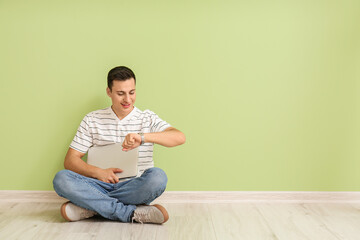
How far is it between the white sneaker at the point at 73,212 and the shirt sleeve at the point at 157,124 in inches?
20.8

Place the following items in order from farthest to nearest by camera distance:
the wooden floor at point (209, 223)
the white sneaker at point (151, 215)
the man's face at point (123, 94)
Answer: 1. the man's face at point (123, 94)
2. the white sneaker at point (151, 215)
3. the wooden floor at point (209, 223)

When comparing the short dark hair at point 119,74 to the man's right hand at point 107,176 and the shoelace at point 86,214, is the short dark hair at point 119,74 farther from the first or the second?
the shoelace at point 86,214

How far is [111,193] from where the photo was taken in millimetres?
2074

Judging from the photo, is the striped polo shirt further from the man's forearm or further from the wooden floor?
the wooden floor

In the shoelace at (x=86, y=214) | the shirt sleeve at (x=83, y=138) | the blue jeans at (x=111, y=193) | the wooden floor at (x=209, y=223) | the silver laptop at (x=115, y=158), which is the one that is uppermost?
the shirt sleeve at (x=83, y=138)

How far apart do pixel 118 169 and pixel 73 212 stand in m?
0.30

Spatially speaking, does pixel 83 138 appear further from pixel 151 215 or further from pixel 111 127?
pixel 151 215

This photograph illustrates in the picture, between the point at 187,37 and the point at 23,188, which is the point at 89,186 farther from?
the point at 187,37

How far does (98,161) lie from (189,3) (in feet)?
3.24

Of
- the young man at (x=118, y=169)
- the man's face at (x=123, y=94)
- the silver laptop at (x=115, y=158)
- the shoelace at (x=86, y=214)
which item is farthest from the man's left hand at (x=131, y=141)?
the shoelace at (x=86, y=214)

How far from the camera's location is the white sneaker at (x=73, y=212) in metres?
1.98

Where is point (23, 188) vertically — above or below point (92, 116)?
below

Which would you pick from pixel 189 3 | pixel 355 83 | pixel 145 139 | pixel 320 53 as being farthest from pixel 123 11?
pixel 355 83

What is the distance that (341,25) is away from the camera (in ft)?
7.59
